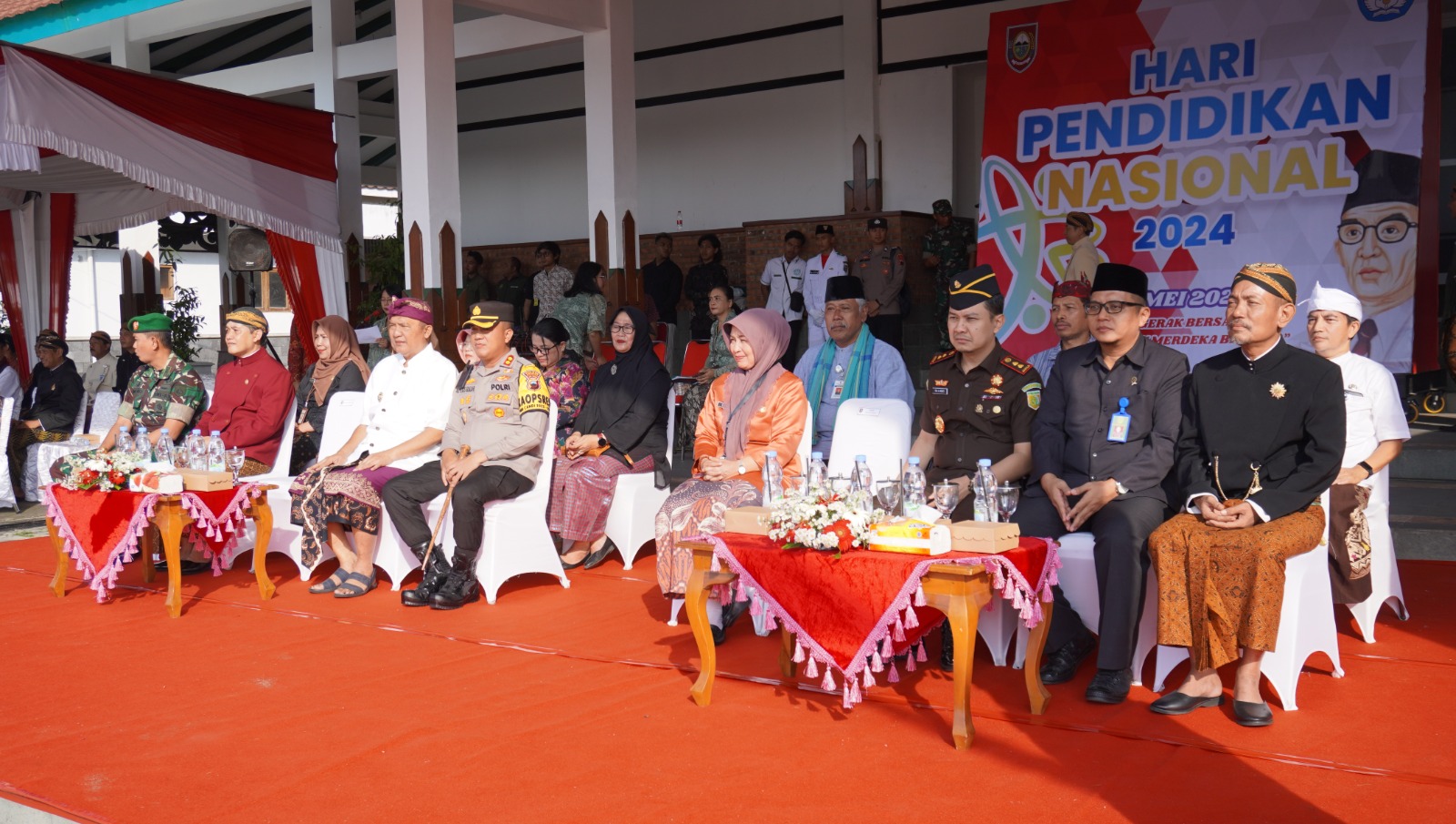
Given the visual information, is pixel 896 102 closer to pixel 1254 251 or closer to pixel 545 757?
pixel 1254 251

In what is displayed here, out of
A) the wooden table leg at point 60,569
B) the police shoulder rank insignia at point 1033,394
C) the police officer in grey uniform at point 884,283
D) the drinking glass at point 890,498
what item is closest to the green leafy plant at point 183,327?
the wooden table leg at point 60,569

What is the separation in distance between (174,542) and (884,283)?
5.98 metres

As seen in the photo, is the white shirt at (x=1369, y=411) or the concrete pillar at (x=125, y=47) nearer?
the white shirt at (x=1369, y=411)

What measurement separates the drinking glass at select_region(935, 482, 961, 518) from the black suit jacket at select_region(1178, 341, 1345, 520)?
2.59 ft

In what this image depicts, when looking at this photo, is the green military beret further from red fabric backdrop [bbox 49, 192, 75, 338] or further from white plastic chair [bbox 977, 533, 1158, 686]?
red fabric backdrop [bbox 49, 192, 75, 338]

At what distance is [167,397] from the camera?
246 inches

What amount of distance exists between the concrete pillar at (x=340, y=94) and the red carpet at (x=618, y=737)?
272 inches

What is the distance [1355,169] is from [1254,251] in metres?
0.75

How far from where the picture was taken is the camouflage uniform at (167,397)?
20.4ft

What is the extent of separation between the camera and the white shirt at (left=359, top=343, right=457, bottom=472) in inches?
226

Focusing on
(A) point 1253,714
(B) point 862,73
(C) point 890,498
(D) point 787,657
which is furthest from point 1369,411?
(B) point 862,73

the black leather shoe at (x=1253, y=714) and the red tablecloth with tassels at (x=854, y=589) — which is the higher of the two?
the red tablecloth with tassels at (x=854, y=589)

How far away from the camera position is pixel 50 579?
606 cm

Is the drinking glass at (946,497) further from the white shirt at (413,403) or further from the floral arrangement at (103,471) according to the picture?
the floral arrangement at (103,471)
